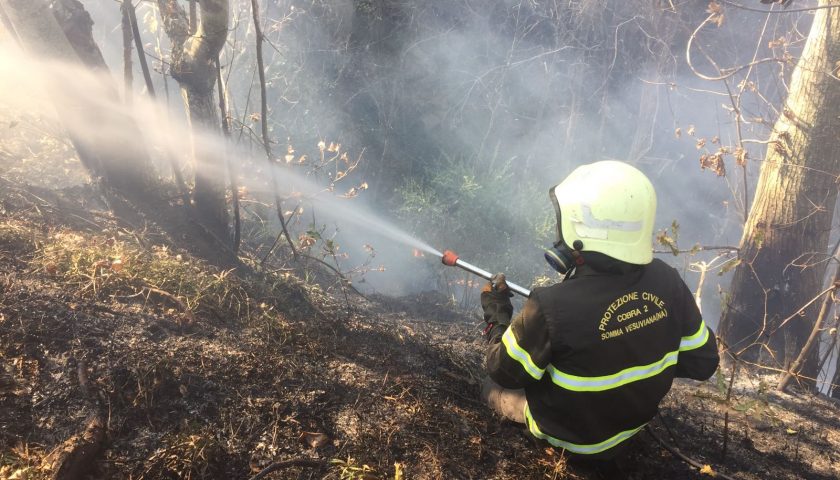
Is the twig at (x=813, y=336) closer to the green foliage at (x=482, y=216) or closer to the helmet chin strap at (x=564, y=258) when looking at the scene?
the helmet chin strap at (x=564, y=258)

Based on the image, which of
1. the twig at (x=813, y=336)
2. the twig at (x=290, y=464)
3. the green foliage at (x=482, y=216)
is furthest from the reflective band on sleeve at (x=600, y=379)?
the green foliage at (x=482, y=216)

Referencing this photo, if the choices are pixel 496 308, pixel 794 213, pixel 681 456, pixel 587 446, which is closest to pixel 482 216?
pixel 794 213

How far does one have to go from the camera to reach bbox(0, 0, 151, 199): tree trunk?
365 centimetres

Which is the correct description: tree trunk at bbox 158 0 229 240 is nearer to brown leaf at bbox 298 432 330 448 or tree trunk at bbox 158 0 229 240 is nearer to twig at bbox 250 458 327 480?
brown leaf at bbox 298 432 330 448

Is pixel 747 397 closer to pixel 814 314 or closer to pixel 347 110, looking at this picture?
pixel 814 314

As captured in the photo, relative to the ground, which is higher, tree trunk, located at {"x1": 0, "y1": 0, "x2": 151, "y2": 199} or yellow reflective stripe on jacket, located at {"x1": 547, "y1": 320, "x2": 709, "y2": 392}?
tree trunk, located at {"x1": 0, "y1": 0, "x2": 151, "y2": 199}

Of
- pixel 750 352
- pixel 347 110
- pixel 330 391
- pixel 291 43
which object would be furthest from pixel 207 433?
pixel 291 43

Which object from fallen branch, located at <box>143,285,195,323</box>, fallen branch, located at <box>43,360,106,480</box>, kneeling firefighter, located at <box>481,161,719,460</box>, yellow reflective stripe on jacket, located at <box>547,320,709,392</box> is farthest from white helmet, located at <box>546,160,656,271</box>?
fallen branch, located at <box>143,285,195,323</box>

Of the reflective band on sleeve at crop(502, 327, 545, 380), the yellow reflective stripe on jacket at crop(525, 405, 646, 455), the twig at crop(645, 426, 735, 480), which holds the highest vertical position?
the reflective band on sleeve at crop(502, 327, 545, 380)

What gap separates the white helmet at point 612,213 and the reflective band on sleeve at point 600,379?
49 cm

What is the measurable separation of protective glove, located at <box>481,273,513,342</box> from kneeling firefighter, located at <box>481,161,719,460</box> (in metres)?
0.27

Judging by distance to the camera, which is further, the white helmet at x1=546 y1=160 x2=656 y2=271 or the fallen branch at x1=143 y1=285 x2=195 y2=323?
the fallen branch at x1=143 y1=285 x2=195 y2=323

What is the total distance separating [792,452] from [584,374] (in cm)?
213

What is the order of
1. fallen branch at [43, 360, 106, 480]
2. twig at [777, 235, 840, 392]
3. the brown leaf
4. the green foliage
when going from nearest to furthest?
fallen branch at [43, 360, 106, 480]
the brown leaf
twig at [777, 235, 840, 392]
the green foliage
